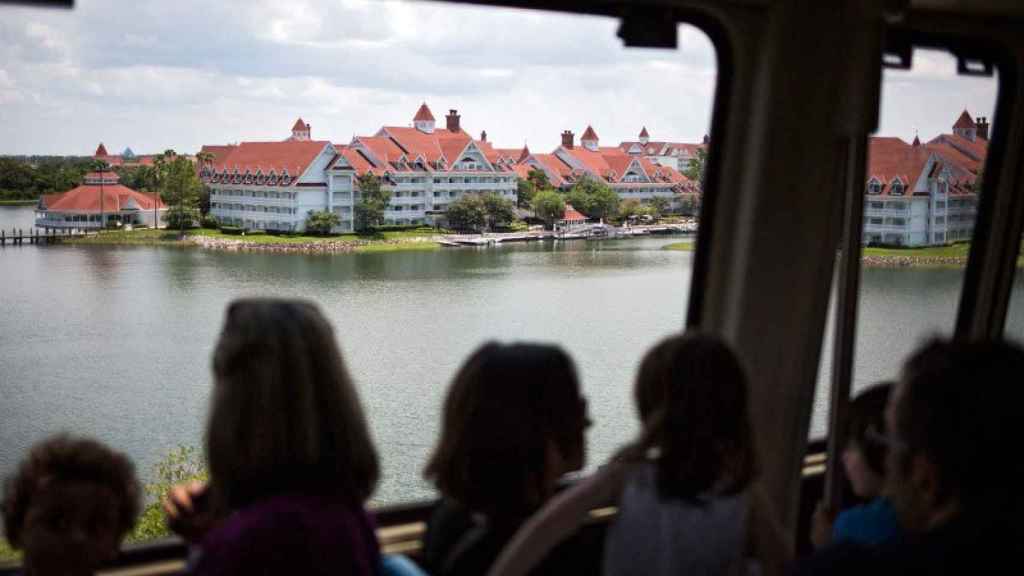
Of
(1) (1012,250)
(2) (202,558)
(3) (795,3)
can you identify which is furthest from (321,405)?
(1) (1012,250)

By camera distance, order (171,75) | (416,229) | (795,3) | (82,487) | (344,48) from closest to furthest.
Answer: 1. (82,487)
2. (795,3)
3. (171,75)
4. (344,48)
5. (416,229)

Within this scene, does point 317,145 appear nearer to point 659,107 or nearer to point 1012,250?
point 659,107

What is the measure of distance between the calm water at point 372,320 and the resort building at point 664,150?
0.92ft

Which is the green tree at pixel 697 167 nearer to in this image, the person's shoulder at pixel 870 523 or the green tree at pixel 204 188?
the person's shoulder at pixel 870 523

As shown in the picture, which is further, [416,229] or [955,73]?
[416,229]

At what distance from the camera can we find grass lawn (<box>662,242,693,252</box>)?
2775mm

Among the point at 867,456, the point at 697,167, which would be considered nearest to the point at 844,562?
the point at 867,456

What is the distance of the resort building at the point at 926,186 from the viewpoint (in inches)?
127

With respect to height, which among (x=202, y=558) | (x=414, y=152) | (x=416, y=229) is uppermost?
(x=414, y=152)

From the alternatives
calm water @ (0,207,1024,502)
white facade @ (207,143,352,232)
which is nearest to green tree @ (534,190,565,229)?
calm water @ (0,207,1024,502)

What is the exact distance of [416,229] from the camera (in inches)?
124

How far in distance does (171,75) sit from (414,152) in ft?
2.57

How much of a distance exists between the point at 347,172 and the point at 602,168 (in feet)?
2.89

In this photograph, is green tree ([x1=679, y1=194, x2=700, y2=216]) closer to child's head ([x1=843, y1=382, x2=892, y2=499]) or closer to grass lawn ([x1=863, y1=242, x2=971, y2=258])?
grass lawn ([x1=863, y1=242, x2=971, y2=258])
